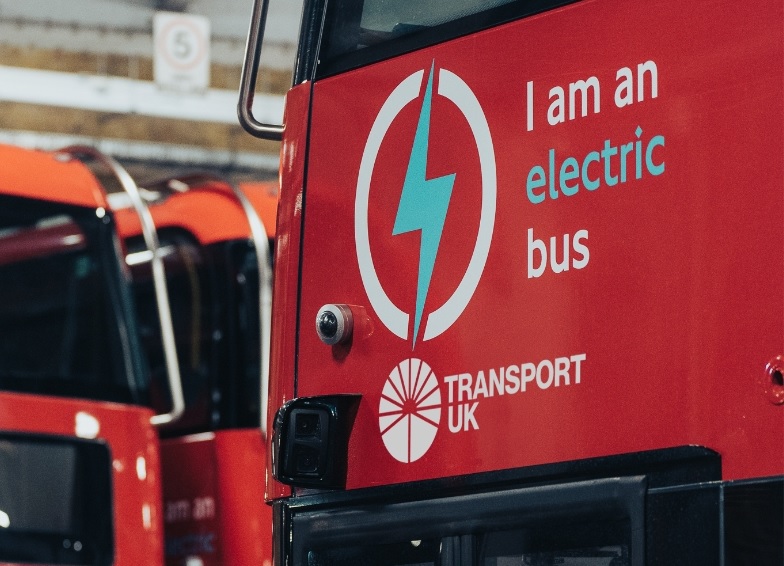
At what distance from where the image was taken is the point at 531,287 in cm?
244

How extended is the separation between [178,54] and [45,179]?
19.1 ft

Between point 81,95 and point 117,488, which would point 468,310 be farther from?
point 81,95

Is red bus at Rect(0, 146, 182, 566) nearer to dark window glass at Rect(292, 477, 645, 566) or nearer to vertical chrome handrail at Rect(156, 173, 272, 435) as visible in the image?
vertical chrome handrail at Rect(156, 173, 272, 435)

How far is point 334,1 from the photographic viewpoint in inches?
124

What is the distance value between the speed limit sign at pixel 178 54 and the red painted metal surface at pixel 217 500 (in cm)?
553

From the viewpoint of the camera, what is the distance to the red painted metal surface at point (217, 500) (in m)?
7.06

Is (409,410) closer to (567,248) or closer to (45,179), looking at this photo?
(567,248)

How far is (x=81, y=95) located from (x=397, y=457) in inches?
403

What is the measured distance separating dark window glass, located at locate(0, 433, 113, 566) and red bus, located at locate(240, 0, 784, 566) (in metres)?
3.28

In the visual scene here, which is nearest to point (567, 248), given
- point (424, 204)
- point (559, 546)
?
point (424, 204)

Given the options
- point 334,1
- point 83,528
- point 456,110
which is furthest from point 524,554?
point 83,528

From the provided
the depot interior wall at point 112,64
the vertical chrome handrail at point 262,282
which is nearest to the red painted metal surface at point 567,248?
the vertical chrome handrail at point 262,282

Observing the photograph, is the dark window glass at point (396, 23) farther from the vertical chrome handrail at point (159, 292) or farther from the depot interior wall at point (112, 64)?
the depot interior wall at point (112, 64)

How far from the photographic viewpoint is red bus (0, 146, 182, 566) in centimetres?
602
